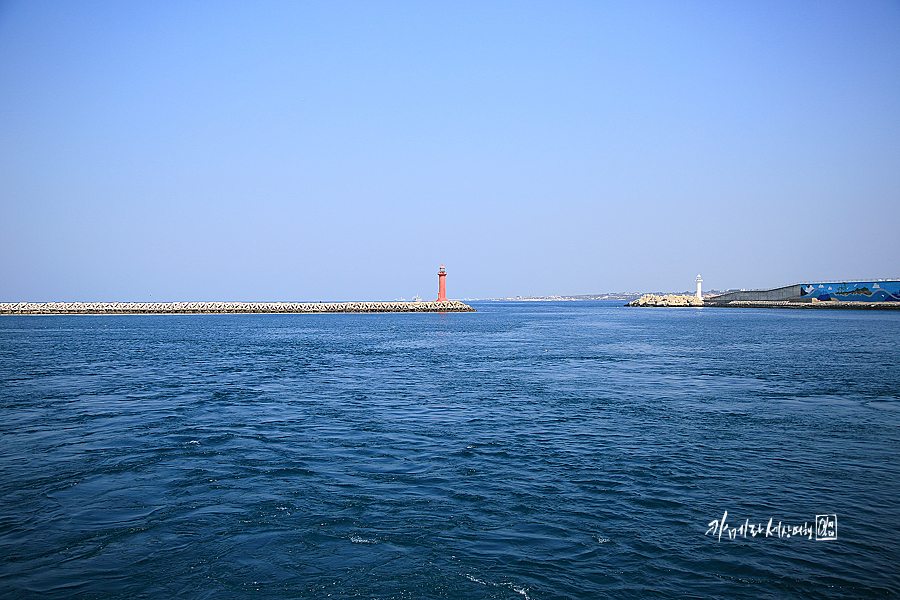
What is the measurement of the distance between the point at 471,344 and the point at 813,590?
38.1 m

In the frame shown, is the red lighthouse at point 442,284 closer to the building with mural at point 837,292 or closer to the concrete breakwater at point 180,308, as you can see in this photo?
the concrete breakwater at point 180,308

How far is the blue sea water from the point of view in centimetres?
717

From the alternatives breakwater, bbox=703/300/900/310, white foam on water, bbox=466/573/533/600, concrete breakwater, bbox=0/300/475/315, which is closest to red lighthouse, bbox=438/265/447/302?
concrete breakwater, bbox=0/300/475/315

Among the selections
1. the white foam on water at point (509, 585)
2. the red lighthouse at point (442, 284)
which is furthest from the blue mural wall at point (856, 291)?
the white foam on water at point (509, 585)

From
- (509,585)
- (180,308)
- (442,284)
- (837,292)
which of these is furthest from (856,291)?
(180,308)

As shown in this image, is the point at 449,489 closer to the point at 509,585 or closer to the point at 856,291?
the point at 509,585

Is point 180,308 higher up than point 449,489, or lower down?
higher up

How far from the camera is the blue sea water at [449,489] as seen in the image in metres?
7.17

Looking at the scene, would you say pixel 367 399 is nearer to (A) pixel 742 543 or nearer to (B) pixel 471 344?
(A) pixel 742 543

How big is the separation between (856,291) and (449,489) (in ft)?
406

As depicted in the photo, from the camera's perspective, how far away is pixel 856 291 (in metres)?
107

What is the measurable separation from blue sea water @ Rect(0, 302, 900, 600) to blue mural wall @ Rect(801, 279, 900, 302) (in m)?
97.3

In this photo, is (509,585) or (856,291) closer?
(509,585)

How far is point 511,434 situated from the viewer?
14.6 metres
